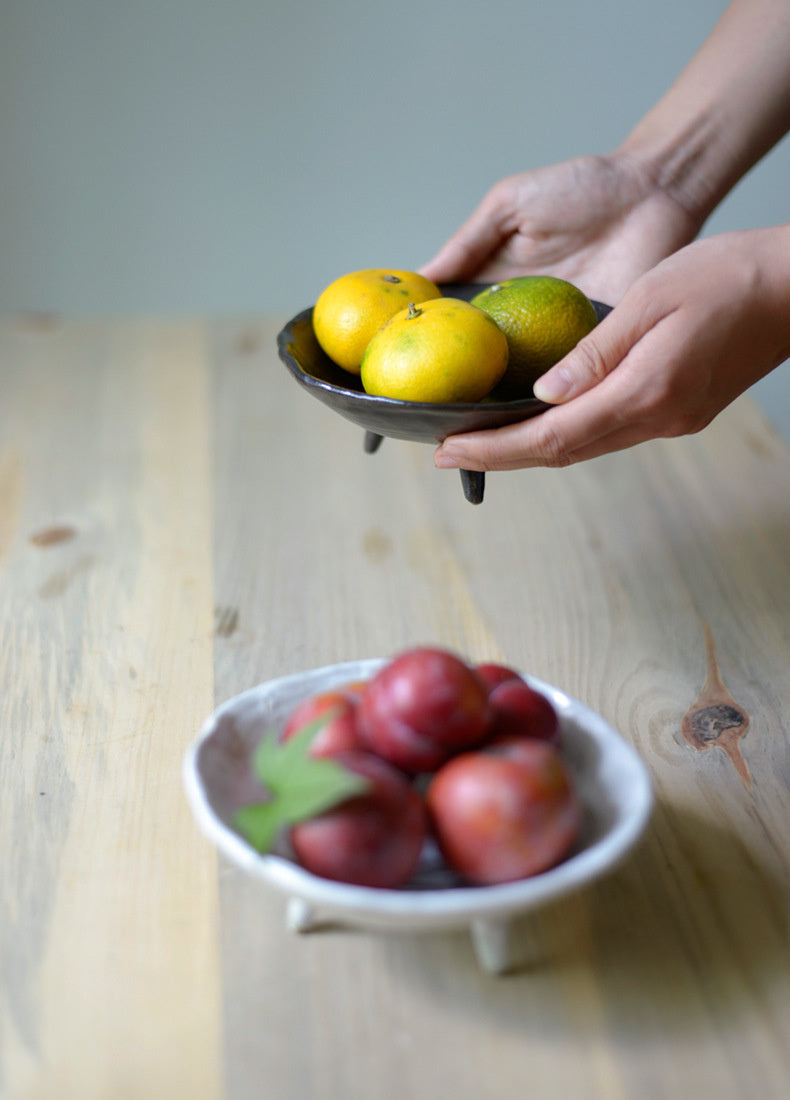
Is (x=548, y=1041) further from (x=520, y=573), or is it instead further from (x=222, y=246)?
(x=222, y=246)

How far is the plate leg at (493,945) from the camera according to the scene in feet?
1.68

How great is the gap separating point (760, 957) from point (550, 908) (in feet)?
0.38

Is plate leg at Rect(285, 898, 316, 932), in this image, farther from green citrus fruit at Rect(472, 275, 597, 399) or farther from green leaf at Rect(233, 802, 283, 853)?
green citrus fruit at Rect(472, 275, 597, 399)

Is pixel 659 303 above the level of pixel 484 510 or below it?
above

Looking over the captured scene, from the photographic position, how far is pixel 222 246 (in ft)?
6.86

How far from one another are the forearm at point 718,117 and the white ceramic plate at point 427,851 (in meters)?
0.75

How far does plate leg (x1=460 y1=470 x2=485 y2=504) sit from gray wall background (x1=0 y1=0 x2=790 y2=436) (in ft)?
4.38

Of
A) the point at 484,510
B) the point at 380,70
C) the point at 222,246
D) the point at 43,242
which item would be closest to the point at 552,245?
the point at 484,510

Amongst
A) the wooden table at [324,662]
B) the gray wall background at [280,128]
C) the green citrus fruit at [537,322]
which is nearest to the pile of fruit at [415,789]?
the wooden table at [324,662]

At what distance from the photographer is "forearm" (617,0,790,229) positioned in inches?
41.5

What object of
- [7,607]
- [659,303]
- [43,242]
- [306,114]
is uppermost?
[659,303]

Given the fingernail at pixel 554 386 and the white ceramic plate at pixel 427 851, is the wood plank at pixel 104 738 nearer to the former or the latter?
the white ceramic plate at pixel 427 851

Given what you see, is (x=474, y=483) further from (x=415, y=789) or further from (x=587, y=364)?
(x=415, y=789)

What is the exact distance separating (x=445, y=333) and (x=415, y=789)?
347 mm
